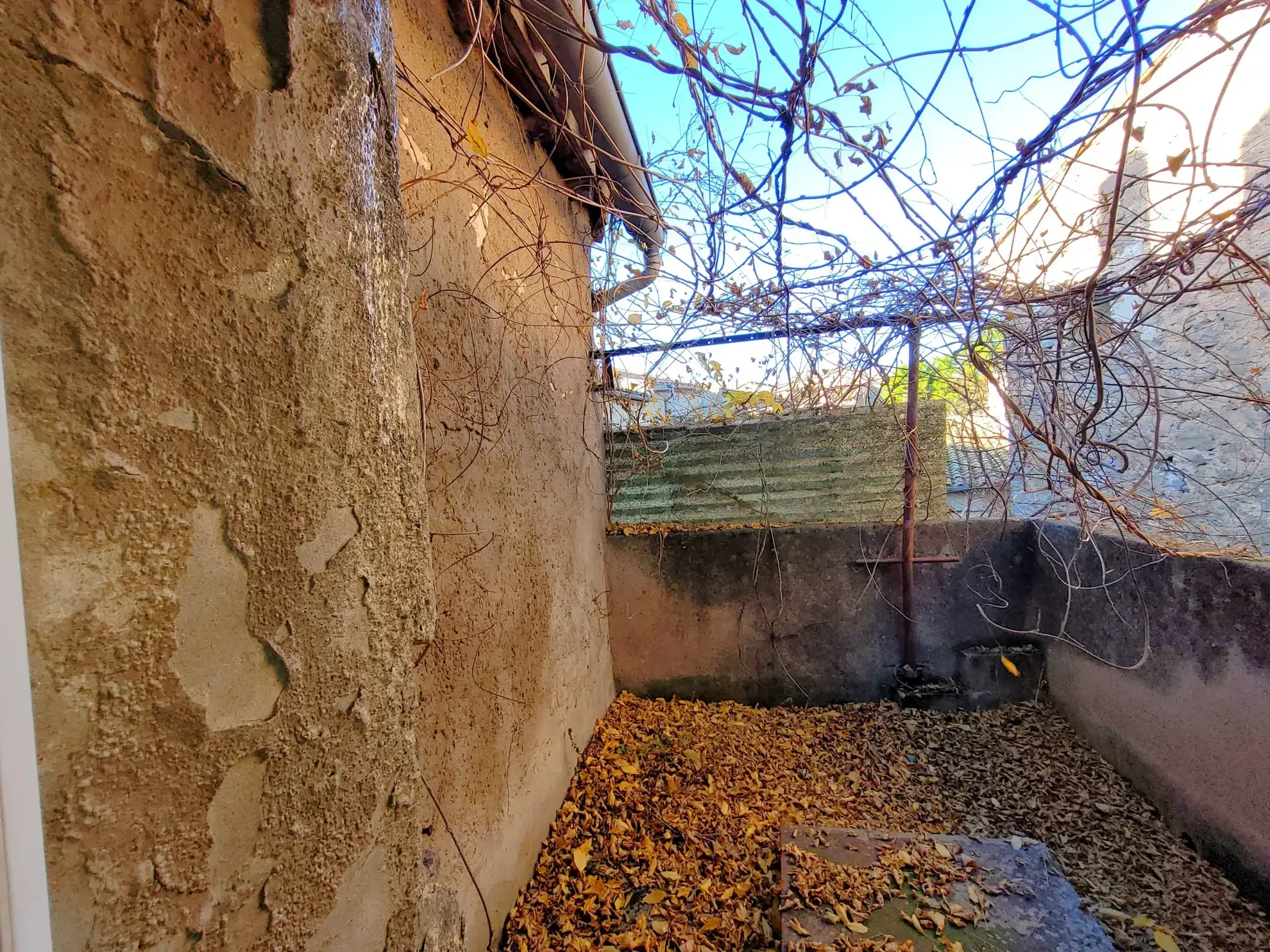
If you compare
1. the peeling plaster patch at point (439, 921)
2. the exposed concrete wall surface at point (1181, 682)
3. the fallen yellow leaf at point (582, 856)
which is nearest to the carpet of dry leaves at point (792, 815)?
the fallen yellow leaf at point (582, 856)

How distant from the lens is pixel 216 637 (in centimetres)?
55

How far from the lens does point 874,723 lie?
2.98 meters

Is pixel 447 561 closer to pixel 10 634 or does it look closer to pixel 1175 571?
pixel 10 634

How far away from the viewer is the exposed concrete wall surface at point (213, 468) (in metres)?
0.43

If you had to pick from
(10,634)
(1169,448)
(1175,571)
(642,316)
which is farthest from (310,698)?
(1169,448)

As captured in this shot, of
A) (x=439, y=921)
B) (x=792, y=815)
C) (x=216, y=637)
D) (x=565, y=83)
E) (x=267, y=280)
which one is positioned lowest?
(x=792, y=815)

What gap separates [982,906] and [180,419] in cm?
261

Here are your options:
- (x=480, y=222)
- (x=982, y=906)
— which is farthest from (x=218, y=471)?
(x=982, y=906)

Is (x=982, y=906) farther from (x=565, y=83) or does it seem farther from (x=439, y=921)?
(x=565, y=83)

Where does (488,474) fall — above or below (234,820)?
above

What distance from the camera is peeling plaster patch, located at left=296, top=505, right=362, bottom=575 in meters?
0.65

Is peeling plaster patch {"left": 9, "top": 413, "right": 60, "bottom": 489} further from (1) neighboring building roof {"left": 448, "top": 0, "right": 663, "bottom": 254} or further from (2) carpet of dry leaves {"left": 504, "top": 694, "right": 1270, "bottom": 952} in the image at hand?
(2) carpet of dry leaves {"left": 504, "top": 694, "right": 1270, "bottom": 952}

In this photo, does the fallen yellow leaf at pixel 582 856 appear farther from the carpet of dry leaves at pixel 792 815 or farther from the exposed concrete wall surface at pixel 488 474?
the exposed concrete wall surface at pixel 488 474

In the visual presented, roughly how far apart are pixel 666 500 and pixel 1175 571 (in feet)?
8.69
